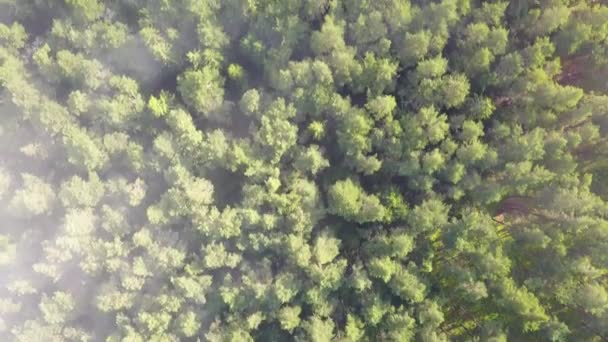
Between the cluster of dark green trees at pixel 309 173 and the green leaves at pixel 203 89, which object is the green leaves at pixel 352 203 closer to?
the cluster of dark green trees at pixel 309 173

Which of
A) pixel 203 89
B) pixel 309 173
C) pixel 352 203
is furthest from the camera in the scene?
pixel 309 173

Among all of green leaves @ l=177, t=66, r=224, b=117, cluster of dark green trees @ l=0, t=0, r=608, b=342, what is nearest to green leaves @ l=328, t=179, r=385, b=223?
cluster of dark green trees @ l=0, t=0, r=608, b=342

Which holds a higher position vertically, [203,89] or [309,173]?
[203,89]

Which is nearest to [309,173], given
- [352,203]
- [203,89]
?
[352,203]

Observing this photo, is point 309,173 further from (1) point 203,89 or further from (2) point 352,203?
(1) point 203,89

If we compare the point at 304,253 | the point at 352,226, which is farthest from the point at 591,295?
the point at 304,253

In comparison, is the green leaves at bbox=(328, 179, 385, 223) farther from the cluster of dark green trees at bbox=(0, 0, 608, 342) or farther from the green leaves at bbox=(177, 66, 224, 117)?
the green leaves at bbox=(177, 66, 224, 117)

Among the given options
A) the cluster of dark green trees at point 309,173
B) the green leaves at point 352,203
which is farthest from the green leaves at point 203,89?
the green leaves at point 352,203

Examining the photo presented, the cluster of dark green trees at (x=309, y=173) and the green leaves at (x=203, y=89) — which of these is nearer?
the cluster of dark green trees at (x=309, y=173)
